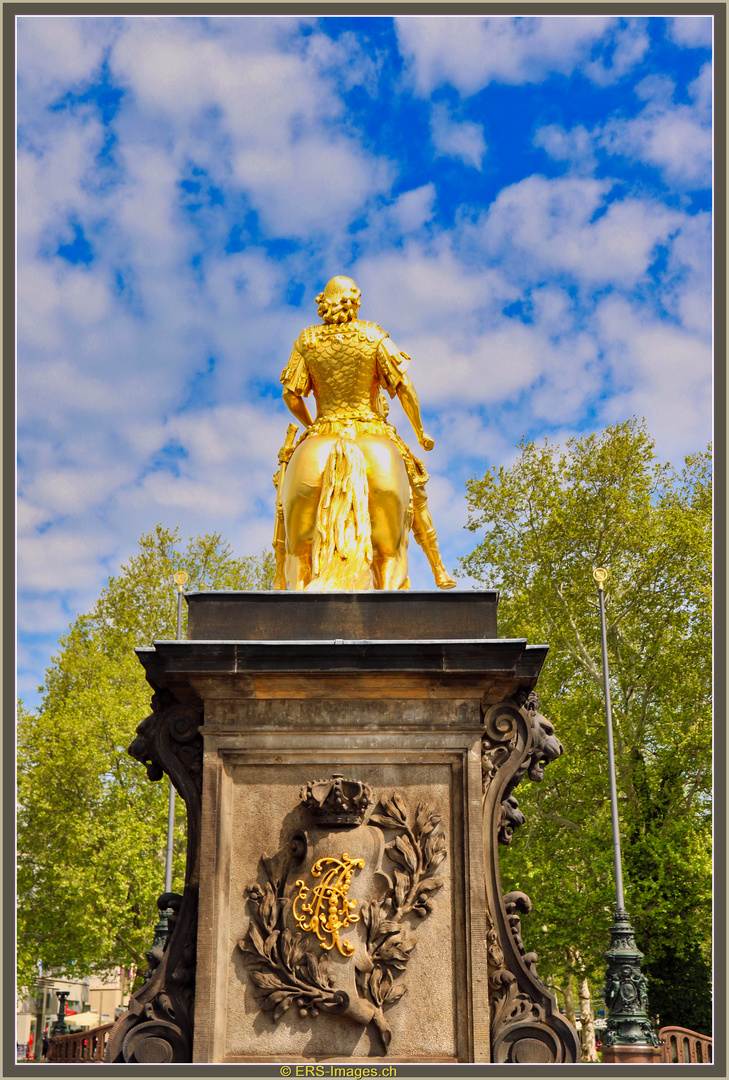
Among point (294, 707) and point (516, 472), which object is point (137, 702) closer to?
point (516, 472)

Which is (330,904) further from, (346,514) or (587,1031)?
(587,1031)

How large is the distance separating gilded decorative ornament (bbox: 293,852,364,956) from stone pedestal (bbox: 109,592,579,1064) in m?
0.01

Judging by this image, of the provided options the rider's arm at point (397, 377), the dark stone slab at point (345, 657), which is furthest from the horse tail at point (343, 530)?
the dark stone slab at point (345, 657)

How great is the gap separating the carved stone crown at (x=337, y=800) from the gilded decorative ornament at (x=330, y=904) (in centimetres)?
26

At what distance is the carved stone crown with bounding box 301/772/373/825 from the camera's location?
6680 millimetres

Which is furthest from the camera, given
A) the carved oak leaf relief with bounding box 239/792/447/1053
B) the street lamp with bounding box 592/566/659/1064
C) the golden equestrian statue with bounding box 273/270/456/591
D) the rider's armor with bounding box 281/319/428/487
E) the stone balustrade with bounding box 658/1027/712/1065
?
the stone balustrade with bounding box 658/1027/712/1065

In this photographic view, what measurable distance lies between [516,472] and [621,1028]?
17.2 metres

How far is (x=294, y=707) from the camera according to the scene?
6.95 m

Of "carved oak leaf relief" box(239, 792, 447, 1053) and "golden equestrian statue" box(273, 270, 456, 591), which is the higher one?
"golden equestrian statue" box(273, 270, 456, 591)

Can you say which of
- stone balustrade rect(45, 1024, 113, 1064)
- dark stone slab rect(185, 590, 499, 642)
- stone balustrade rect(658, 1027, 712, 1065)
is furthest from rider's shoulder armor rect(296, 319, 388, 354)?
stone balustrade rect(658, 1027, 712, 1065)

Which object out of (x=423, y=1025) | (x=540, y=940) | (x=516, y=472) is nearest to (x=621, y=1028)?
(x=540, y=940)

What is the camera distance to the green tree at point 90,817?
27484mm

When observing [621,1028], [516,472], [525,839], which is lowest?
[621,1028]

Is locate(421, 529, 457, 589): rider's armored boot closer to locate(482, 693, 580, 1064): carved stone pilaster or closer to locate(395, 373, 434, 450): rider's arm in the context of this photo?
locate(395, 373, 434, 450): rider's arm
